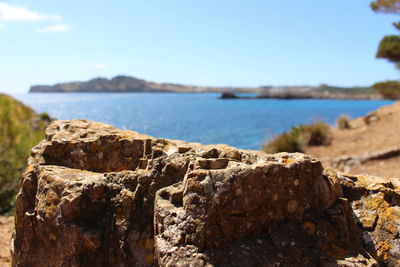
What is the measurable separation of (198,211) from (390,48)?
61.3ft

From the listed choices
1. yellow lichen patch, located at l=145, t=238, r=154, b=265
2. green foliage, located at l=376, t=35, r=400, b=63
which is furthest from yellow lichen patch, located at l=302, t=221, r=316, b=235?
green foliage, located at l=376, t=35, r=400, b=63

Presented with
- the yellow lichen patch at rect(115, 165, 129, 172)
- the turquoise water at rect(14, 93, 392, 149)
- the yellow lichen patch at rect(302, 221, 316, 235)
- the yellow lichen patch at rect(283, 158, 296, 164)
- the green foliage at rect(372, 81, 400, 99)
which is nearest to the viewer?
the yellow lichen patch at rect(302, 221, 316, 235)

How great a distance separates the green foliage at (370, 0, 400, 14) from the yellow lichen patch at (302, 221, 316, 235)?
64.4 feet

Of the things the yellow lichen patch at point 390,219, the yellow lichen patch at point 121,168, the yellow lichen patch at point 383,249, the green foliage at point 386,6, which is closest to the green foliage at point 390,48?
the green foliage at point 386,6

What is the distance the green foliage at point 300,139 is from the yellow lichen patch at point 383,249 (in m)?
14.0

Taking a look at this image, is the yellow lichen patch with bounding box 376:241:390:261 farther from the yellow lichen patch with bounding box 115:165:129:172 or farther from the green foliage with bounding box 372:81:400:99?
the green foliage with bounding box 372:81:400:99

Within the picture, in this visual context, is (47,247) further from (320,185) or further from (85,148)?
(320,185)

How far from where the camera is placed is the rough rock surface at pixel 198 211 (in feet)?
9.44

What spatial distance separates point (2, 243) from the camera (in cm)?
608

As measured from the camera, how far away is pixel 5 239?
6.31m

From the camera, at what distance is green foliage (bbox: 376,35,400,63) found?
18391 mm

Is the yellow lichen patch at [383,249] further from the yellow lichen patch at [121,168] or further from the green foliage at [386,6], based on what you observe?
the green foliage at [386,6]

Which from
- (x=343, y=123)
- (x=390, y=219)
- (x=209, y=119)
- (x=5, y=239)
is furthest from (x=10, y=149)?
(x=209, y=119)

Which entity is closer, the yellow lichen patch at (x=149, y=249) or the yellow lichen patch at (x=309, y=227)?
the yellow lichen patch at (x=309, y=227)
